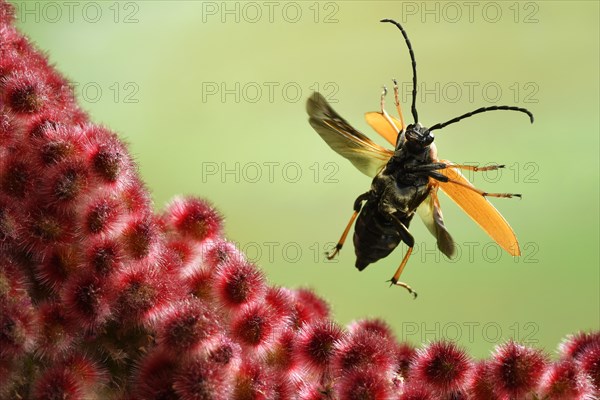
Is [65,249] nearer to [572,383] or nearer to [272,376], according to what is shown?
[272,376]

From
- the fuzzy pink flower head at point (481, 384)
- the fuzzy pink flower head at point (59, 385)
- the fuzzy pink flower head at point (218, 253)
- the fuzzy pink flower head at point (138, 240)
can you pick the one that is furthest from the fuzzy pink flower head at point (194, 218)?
the fuzzy pink flower head at point (481, 384)

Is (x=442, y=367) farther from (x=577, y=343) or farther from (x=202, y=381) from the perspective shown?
(x=202, y=381)

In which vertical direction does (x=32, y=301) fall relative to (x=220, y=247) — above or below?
below

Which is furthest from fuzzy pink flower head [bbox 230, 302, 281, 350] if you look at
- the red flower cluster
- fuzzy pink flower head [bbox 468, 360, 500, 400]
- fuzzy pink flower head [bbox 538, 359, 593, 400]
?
fuzzy pink flower head [bbox 538, 359, 593, 400]

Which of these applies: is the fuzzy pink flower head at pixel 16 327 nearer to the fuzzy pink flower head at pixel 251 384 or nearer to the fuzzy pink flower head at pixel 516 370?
the fuzzy pink flower head at pixel 251 384

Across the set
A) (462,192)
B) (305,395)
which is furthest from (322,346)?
(462,192)

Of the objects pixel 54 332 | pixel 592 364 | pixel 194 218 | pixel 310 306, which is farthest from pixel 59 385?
pixel 592 364

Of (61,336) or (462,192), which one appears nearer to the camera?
(61,336)
